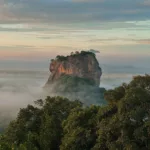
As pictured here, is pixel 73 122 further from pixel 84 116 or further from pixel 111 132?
pixel 111 132

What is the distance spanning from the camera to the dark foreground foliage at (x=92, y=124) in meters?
31.4

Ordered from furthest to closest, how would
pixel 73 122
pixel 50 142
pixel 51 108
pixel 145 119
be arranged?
pixel 51 108
pixel 50 142
pixel 73 122
pixel 145 119

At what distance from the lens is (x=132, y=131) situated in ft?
104

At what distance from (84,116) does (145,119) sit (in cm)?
698

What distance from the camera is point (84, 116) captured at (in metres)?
37.1

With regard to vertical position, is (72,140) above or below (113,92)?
below

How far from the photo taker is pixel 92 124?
35875mm

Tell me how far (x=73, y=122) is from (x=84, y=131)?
69.7 inches

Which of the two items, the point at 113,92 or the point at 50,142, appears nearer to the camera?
the point at 113,92


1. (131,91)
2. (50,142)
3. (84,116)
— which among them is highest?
(131,91)

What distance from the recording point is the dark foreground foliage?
31.4m

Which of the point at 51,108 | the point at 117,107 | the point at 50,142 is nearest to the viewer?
the point at 117,107

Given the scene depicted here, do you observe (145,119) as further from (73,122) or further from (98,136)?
(73,122)

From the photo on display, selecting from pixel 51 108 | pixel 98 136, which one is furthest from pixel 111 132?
pixel 51 108
